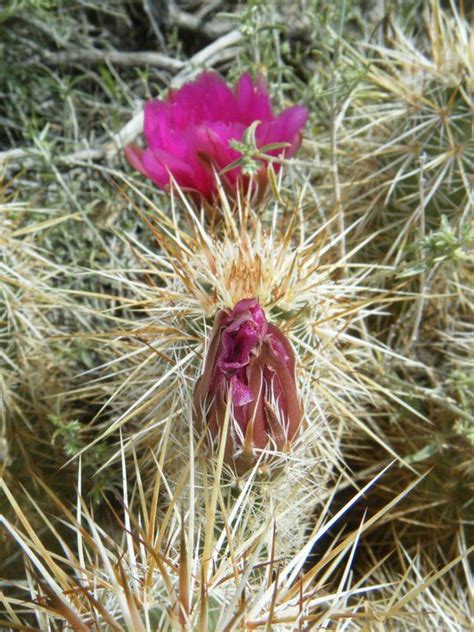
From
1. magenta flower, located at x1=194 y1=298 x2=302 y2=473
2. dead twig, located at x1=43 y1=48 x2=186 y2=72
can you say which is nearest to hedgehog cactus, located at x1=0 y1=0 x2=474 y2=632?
magenta flower, located at x1=194 y1=298 x2=302 y2=473

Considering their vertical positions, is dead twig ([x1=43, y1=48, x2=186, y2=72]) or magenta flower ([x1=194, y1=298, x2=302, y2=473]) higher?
dead twig ([x1=43, y1=48, x2=186, y2=72])

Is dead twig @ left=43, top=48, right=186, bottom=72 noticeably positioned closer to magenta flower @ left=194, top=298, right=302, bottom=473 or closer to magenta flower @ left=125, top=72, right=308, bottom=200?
magenta flower @ left=125, top=72, right=308, bottom=200

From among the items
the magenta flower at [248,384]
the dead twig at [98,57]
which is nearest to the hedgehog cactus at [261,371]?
the magenta flower at [248,384]

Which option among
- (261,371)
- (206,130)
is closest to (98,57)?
(206,130)

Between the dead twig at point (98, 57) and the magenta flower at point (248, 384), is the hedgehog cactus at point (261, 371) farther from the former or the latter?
the dead twig at point (98, 57)

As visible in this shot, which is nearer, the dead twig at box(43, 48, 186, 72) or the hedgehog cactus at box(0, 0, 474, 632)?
the hedgehog cactus at box(0, 0, 474, 632)

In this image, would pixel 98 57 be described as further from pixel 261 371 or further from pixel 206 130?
pixel 261 371

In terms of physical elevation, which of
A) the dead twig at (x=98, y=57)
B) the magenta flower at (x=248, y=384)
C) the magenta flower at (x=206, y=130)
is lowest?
the magenta flower at (x=248, y=384)
